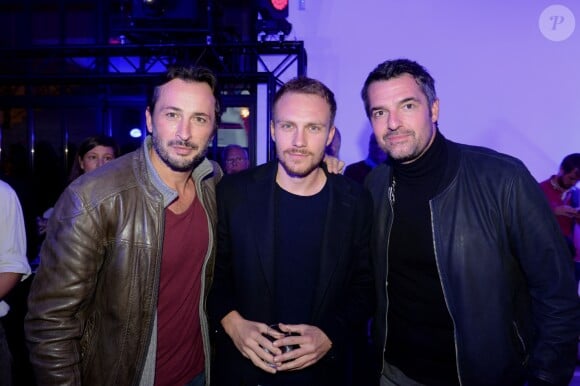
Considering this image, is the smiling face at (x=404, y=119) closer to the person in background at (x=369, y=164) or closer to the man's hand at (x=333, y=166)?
the man's hand at (x=333, y=166)

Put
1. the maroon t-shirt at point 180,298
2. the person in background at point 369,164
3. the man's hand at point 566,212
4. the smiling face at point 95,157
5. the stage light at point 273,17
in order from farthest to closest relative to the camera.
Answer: the stage light at point 273,17
the man's hand at point 566,212
the person in background at point 369,164
the smiling face at point 95,157
the maroon t-shirt at point 180,298

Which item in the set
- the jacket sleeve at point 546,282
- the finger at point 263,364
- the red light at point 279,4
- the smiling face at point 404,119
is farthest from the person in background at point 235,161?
the jacket sleeve at point 546,282

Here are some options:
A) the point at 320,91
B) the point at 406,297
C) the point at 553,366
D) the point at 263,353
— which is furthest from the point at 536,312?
the point at 320,91

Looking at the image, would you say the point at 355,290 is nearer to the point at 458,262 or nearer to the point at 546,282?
the point at 458,262

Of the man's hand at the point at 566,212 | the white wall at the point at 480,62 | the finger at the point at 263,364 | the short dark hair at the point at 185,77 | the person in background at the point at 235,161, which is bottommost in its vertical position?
the finger at the point at 263,364

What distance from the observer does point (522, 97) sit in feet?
21.6

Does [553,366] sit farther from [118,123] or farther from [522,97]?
[118,123]

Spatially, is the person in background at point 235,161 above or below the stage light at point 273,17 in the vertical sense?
below

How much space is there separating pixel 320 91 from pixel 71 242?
4.08 feet

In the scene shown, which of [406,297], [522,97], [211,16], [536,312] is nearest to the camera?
[536,312]

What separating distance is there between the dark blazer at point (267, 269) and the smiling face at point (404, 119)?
287mm

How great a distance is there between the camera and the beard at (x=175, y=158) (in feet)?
6.04

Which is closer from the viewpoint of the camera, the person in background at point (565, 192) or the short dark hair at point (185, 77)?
the short dark hair at point (185, 77)

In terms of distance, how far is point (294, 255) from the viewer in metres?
1.84
